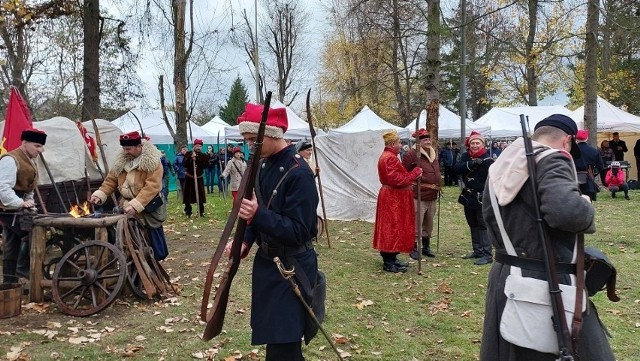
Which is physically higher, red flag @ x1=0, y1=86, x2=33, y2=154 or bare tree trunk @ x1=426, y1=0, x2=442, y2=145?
bare tree trunk @ x1=426, y1=0, x2=442, y2=145

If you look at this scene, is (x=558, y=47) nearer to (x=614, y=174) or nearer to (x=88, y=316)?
(x=614, y=174)

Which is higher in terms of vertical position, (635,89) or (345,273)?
(635,89)

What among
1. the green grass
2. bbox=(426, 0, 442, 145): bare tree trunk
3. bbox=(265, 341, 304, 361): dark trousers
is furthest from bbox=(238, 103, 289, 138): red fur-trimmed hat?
bbox=(426, 0, 442, 145): bare tree trunk

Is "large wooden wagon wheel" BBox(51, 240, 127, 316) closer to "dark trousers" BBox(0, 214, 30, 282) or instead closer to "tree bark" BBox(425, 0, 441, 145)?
"dark trousers" BBox(0, 214, 30, 282)

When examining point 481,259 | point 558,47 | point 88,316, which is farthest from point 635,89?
point 88,316

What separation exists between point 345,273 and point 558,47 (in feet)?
84.6

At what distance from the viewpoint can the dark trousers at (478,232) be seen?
307 inches

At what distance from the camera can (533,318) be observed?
247 cm

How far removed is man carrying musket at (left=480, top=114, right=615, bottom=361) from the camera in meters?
2.39

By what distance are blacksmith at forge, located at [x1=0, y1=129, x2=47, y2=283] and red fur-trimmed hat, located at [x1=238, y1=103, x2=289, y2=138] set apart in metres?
3.85

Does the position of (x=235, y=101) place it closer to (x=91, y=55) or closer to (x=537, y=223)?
(x=91, y=55)

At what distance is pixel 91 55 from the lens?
43.4 ft

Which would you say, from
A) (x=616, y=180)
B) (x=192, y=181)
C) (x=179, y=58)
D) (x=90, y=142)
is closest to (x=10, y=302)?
(x=90, y=142)

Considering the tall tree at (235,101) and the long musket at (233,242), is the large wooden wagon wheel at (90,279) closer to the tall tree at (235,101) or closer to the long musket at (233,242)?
the long musket at (233,242)
